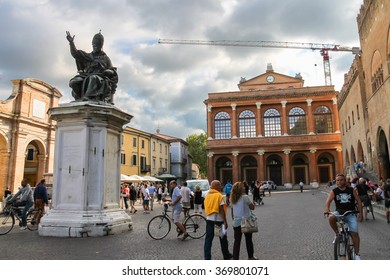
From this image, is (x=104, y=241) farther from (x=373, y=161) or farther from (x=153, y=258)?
(x=373, y=161)

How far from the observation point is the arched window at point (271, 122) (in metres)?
48.9

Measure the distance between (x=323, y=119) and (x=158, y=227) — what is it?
44.7 meters

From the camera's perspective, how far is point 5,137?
26.3 m

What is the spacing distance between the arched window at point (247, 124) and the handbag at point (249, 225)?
43.9 meters

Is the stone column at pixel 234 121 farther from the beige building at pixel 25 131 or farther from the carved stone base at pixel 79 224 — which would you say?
the carved stone base at pixel 79 224

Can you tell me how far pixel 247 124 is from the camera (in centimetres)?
4969

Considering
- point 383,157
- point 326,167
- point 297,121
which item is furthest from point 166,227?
point 326,167

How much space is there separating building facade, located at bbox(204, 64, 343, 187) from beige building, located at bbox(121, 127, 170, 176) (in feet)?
30.3

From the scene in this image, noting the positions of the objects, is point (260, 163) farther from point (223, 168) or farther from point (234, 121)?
point (234, 121)

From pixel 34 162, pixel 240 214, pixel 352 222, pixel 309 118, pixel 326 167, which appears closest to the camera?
pixel 352 222

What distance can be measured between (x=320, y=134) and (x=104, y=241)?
44.7m

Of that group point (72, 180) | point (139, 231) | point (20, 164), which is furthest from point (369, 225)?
point (20, 164)

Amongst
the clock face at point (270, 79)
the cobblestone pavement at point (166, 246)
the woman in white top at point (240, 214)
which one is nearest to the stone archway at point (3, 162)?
the cobblestone pavement at point (166, 246)

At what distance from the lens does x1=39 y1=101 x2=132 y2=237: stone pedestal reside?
816 cm
